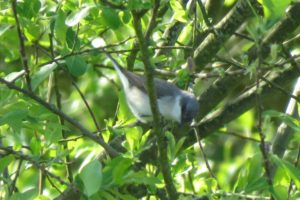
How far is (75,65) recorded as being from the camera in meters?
3.21

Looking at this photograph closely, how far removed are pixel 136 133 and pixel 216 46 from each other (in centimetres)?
104

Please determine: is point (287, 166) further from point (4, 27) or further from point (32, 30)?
point (4, 27)

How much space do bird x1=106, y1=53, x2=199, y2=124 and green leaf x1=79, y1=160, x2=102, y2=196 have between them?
55.9 inches

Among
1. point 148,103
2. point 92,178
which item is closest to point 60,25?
point 92,178

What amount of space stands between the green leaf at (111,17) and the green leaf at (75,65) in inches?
13.9

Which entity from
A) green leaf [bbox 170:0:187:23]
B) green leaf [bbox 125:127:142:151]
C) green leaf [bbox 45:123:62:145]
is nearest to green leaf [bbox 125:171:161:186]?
green leaf [bbox 125:127:142:151]

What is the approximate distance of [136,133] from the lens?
9.82 ft

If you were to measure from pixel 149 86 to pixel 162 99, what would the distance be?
203 cm

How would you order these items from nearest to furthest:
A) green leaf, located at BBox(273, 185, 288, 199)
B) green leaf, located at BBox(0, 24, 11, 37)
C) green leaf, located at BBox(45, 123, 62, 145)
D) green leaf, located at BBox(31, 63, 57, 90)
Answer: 1. green leaf, located at BBox(273, 185, 288, 199)
2. green leaf, located at BBox(31, 63, 57, 90)
3. green leaf, located at BBox(45, 123, 62, 145)
4. green leaf, located at BBox(0, 24, 11, 37)

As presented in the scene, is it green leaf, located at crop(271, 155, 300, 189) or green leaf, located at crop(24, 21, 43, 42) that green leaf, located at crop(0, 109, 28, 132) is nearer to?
green leaf, located at crop(24, 21, 43, 42)

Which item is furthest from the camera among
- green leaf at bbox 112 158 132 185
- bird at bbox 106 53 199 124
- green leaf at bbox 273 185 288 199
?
bird at bbox 106 53 199 124

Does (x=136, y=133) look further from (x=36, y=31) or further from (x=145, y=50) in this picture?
(x=36, y=31)

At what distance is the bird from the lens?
4.07 metres

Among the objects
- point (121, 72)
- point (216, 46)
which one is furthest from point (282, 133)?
point (121, 72)
